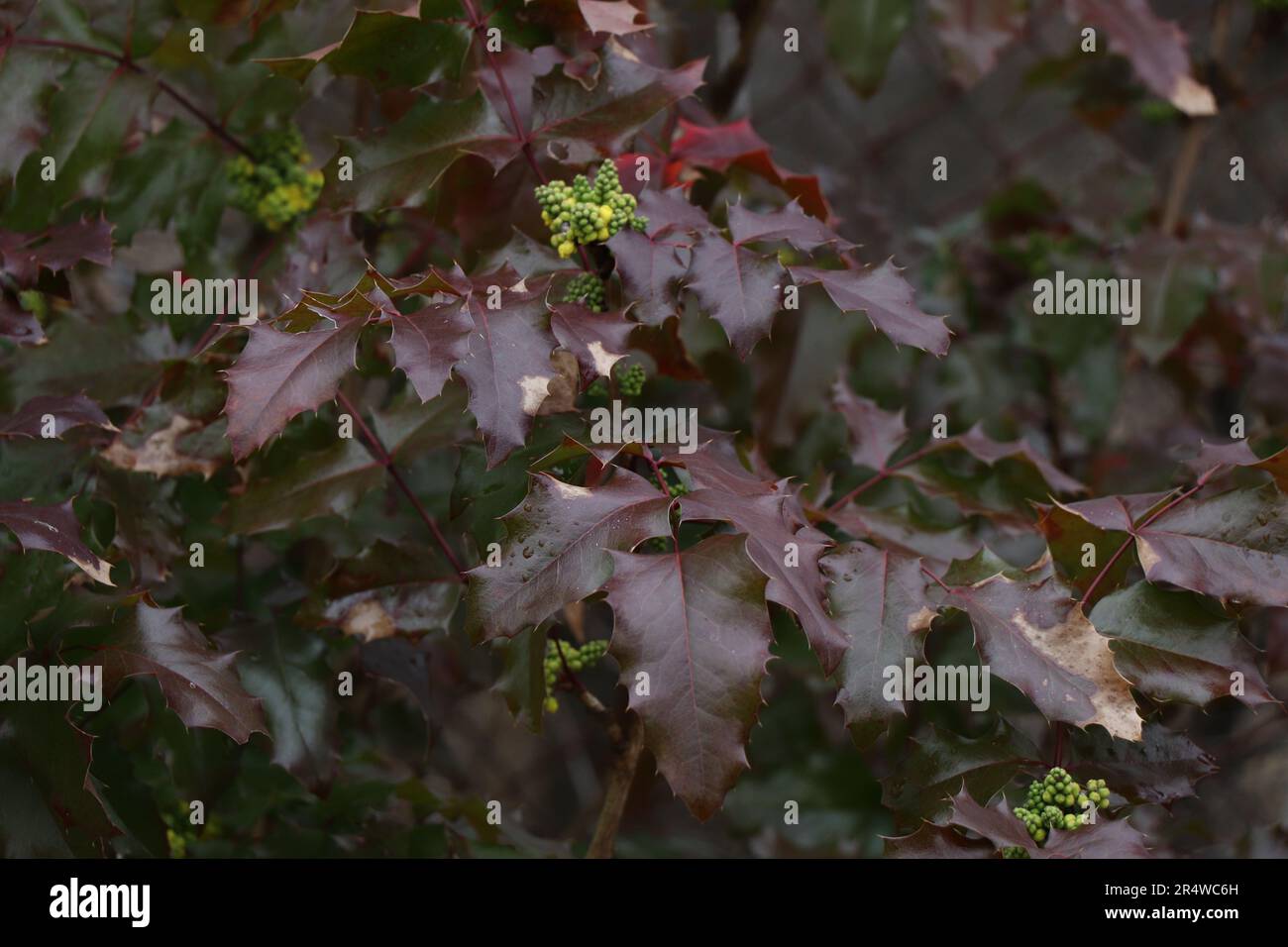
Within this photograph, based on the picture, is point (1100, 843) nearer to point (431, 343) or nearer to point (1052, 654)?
point (1052, 654)

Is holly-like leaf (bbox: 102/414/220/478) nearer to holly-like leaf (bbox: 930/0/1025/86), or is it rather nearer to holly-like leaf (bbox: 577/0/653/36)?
holly-like leaf (bbox: 577/0/653/36)

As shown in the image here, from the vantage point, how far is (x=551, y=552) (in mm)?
861

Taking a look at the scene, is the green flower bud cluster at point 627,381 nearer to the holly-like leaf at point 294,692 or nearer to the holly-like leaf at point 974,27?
the holly-like leaf at point 294,692

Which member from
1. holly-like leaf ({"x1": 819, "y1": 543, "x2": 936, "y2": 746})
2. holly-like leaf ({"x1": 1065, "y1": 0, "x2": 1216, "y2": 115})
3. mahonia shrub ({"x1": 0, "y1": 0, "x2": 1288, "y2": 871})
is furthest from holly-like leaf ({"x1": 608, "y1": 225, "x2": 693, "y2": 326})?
holly-like leaf ({"x1": 1065, "y1": 0, "x2": 1216, "y2": 115})

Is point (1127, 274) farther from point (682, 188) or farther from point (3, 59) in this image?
point (3, 59)

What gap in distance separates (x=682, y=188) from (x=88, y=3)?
25.4 inches

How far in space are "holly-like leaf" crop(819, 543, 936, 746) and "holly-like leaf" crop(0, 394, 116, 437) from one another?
1.98 ft

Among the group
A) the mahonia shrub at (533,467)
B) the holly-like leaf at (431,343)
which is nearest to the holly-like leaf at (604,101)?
the mahonia shrub at (533,467)

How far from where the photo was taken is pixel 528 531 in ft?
2.84

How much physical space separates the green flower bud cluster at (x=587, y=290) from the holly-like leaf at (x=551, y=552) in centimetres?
20

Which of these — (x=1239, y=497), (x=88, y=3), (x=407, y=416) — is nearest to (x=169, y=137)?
(x=88, y=3)

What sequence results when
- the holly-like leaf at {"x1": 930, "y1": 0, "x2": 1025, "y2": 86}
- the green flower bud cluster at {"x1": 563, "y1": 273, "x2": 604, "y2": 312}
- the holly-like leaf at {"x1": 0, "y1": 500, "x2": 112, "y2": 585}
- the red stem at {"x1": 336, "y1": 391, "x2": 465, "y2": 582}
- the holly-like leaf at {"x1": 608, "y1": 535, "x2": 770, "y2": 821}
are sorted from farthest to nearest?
the holly-like leaf at {"x1": 930, "y1": 0, "x2": 1025, "y2": 86}
the red stem at {"x1": 336, "y1": 391, "x2": 465, "y2": 582}
the green flower bud cluster at {"x1": 563, "y1": 273, "x2": 604, "y2": 312}
the holly-like leaf at {"x1": 0, "y1": 500, "x2": 112, "y2": 585}
the holly-like leaf at {"x1": 608, "y1": 535, "x2": 770, "y2": 821}

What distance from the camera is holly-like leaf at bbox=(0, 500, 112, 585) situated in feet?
2.94

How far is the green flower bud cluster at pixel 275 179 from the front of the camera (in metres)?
1.34
